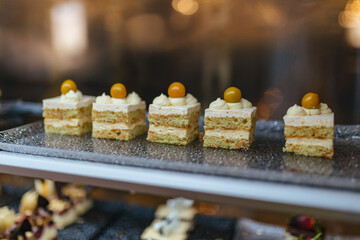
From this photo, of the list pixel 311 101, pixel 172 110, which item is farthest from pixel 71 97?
pixel 311 101

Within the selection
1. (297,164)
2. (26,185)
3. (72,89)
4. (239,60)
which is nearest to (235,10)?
(239,60)

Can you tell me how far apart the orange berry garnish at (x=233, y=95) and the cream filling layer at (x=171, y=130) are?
0.94 feet

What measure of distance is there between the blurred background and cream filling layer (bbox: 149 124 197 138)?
89 centimetres

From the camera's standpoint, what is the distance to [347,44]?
8.48 ft

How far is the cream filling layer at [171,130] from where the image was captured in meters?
2.05

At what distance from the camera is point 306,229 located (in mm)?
1955

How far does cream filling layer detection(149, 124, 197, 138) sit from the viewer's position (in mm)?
2055

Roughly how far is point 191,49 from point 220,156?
134 cm

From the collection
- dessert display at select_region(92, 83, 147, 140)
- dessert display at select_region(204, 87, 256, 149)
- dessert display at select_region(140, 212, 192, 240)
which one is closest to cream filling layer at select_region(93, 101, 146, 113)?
dessert display at select_region(92, 83, 147, 140)

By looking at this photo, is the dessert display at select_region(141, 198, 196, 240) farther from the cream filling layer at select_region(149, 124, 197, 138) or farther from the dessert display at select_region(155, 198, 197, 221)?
the cream filling layer at select_region(149, 124, 197, 138)

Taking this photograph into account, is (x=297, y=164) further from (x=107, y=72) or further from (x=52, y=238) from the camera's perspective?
(x=107, y=72)

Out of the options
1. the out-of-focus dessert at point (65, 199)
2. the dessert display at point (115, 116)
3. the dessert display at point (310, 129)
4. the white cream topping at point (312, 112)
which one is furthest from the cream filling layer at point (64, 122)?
the white cream topping at point (312, 112)

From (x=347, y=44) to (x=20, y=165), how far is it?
2259 millimetres

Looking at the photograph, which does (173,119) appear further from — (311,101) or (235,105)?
(311,101)
